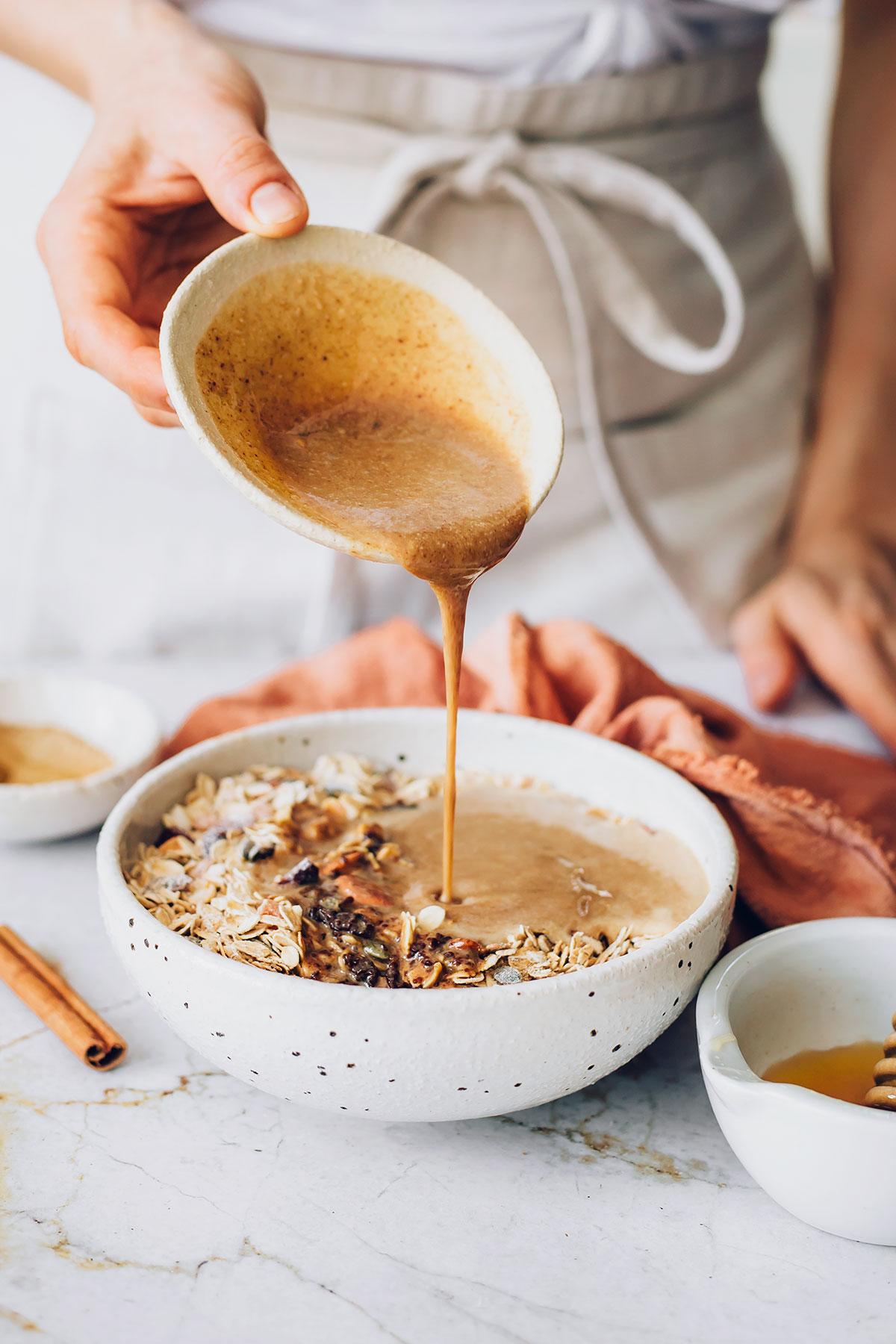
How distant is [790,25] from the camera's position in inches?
109

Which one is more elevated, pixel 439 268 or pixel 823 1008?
pixel 439 268

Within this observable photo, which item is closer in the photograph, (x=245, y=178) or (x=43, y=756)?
(x=245, y=178)

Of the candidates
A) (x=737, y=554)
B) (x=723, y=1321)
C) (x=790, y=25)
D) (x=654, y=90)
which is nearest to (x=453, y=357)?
(x=723, y=1321)

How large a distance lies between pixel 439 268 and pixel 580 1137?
78 cm

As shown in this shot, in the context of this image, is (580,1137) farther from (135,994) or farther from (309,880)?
(135,994)

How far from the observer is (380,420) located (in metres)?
1.15

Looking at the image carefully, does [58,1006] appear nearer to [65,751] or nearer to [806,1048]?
[65,751]

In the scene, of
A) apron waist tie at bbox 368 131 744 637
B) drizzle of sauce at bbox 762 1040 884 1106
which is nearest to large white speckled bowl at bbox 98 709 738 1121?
drizzle of sauce at bbox 762 1040 884 1106

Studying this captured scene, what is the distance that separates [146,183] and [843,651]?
1.14m

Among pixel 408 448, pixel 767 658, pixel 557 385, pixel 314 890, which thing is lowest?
pixel 767 658

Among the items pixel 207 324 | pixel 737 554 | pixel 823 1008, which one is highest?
pixel 207 324

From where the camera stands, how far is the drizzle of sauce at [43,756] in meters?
1.44

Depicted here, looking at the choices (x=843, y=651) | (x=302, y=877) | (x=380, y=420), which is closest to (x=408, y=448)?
(x=380, y=420)

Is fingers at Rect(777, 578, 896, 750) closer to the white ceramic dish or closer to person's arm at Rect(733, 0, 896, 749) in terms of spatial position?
person's arm at Rect(733, 0, 896, 749)
